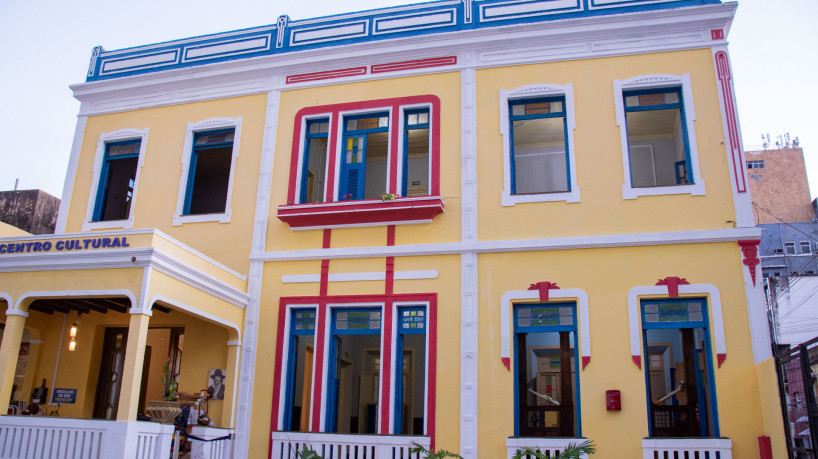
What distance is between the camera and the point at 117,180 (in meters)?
14.5

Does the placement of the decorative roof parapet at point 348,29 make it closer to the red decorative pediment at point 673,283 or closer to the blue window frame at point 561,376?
the red decorative pediment at point 673,283

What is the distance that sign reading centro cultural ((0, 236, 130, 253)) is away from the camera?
10102 millimetres

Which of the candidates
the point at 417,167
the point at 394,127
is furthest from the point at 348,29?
the point at 417,167

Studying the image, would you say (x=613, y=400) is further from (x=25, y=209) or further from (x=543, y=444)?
(x=25, y=209)

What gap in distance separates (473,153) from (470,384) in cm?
397

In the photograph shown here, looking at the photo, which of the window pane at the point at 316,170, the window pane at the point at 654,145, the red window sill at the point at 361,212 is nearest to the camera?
the red window sill at the point at 361,212

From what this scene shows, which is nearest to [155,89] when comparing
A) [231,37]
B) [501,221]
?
[231,37]

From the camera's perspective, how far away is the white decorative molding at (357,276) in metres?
11.8

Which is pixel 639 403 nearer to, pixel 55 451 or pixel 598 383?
pixel 598 383

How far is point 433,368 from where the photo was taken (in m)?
11.2

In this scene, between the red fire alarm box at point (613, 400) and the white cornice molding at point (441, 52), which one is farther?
the white cornice molding at point (441, 52)

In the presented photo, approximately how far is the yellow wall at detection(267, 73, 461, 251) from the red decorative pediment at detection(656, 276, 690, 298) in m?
3.38

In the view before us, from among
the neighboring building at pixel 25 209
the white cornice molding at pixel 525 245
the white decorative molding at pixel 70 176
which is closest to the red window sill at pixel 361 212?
the white cornice molding at pixel 525 245

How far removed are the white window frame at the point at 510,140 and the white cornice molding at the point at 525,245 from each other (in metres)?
0.75
